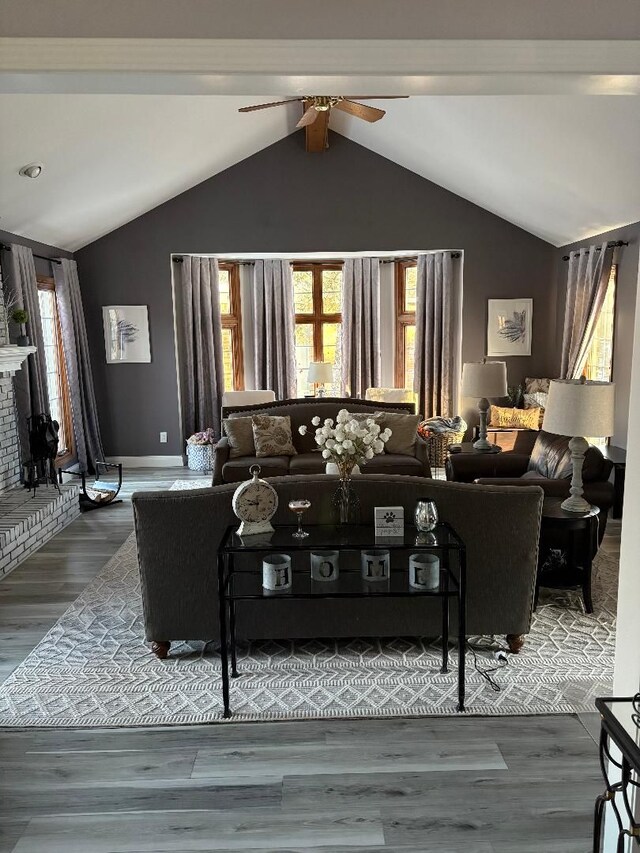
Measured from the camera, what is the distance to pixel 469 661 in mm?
3385

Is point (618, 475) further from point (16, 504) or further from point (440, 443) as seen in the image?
point (16, 504)

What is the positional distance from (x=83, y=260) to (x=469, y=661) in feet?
21.8

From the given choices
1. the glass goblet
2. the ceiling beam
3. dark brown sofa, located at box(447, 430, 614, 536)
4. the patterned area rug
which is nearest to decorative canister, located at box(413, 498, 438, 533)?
the glass goblet

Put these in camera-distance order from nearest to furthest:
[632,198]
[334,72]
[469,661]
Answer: [334,72] → [469,661] → [632,198]

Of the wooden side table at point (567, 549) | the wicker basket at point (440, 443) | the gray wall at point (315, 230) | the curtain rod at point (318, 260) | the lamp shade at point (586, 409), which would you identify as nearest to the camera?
the lamp shade at point (586, 409)

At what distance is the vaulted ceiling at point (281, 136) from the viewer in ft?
15.2

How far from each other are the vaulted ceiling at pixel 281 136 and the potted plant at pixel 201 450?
8.75 ft

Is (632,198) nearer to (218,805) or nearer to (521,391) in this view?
(521,391)

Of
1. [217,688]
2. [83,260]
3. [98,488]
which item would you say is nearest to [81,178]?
[83,260]

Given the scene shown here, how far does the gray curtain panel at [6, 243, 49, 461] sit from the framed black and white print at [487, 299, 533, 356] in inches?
203

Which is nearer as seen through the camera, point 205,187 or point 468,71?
point 468,71

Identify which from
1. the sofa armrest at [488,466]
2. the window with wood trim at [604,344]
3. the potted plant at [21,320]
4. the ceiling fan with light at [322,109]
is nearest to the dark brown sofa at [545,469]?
the sofa armrest at [488,466]

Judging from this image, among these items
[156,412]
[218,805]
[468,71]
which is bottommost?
[218,805]

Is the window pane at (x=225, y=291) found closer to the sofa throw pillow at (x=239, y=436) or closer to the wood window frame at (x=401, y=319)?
the wood window frame at (x=401, y=319)
